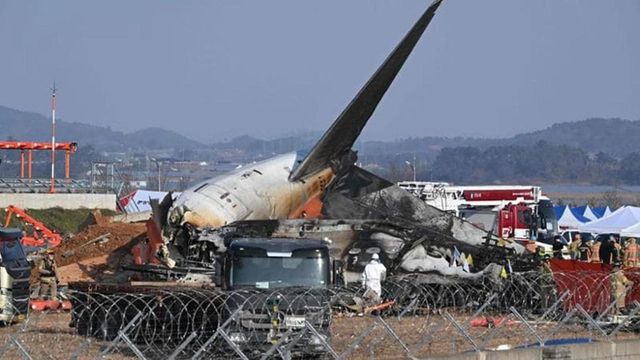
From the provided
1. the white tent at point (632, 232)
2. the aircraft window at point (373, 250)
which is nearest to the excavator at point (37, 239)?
the aircraft window at point (373, 250)

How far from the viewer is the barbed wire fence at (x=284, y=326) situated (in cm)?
1955

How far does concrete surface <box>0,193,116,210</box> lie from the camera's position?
70.7m

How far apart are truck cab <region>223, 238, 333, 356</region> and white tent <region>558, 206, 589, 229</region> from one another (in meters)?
46.7

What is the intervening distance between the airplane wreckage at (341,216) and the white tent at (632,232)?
65.8 feet

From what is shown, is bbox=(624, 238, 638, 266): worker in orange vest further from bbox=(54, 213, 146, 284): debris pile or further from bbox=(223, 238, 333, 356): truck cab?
bbox=(223, 238, 333, 356): truck cab

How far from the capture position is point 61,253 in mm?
41281

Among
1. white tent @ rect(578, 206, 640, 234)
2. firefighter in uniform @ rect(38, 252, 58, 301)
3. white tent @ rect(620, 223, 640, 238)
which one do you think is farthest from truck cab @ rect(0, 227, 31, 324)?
white tent @ rect(578, 206, 640, 234)

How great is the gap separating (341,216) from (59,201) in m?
32.3

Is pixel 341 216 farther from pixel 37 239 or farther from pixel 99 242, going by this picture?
pixel 37 239

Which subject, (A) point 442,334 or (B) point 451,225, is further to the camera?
(B) point 451,225

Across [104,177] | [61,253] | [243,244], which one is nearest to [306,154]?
[61,253]

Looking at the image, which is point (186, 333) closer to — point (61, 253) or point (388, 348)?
point (388, 348)

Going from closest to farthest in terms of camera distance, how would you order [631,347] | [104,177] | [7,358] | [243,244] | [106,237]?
[7,358]
[631,347]
[243,244]
[106,237]
[104,177]

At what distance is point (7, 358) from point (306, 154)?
2630 cm
